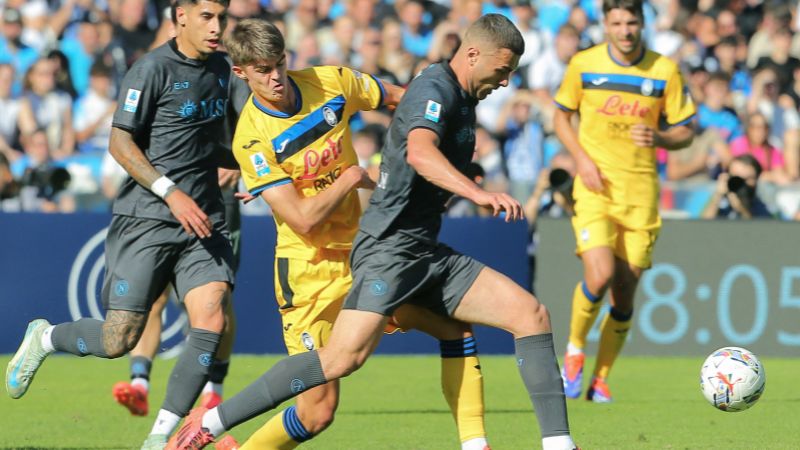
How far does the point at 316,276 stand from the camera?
704cm

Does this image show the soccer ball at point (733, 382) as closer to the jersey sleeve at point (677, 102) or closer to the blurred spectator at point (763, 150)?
the jersey sleeve at point (677, 102)

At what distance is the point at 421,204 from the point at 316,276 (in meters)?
0.77

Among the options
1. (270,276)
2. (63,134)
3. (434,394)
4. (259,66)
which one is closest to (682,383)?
(434,394)

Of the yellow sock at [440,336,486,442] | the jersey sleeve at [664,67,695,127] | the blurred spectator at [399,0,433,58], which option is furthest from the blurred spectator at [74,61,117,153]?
the yellow sock at [440,336,486,442]

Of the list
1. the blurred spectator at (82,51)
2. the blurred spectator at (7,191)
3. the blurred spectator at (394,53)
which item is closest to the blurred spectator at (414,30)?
the blurred spectator at (394,53)

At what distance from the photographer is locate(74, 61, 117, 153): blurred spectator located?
14.9 meters

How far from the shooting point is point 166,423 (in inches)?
284

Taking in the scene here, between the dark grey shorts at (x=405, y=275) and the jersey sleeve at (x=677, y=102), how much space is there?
12.4 ft

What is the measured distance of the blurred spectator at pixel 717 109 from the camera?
1605 cm

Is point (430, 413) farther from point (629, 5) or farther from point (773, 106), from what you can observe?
point (773, 106)

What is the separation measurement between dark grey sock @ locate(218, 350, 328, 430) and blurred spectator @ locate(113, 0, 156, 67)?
10069 millimetres

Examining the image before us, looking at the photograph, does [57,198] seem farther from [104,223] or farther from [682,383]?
[682,383]

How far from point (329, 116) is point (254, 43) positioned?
0.60 metres

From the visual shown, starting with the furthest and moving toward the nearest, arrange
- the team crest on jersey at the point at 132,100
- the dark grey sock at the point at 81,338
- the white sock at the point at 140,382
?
the white sock at the point at 140,382
the dark grey sock at the point at 81,338
the team crest on jersey at the point at 132,100
